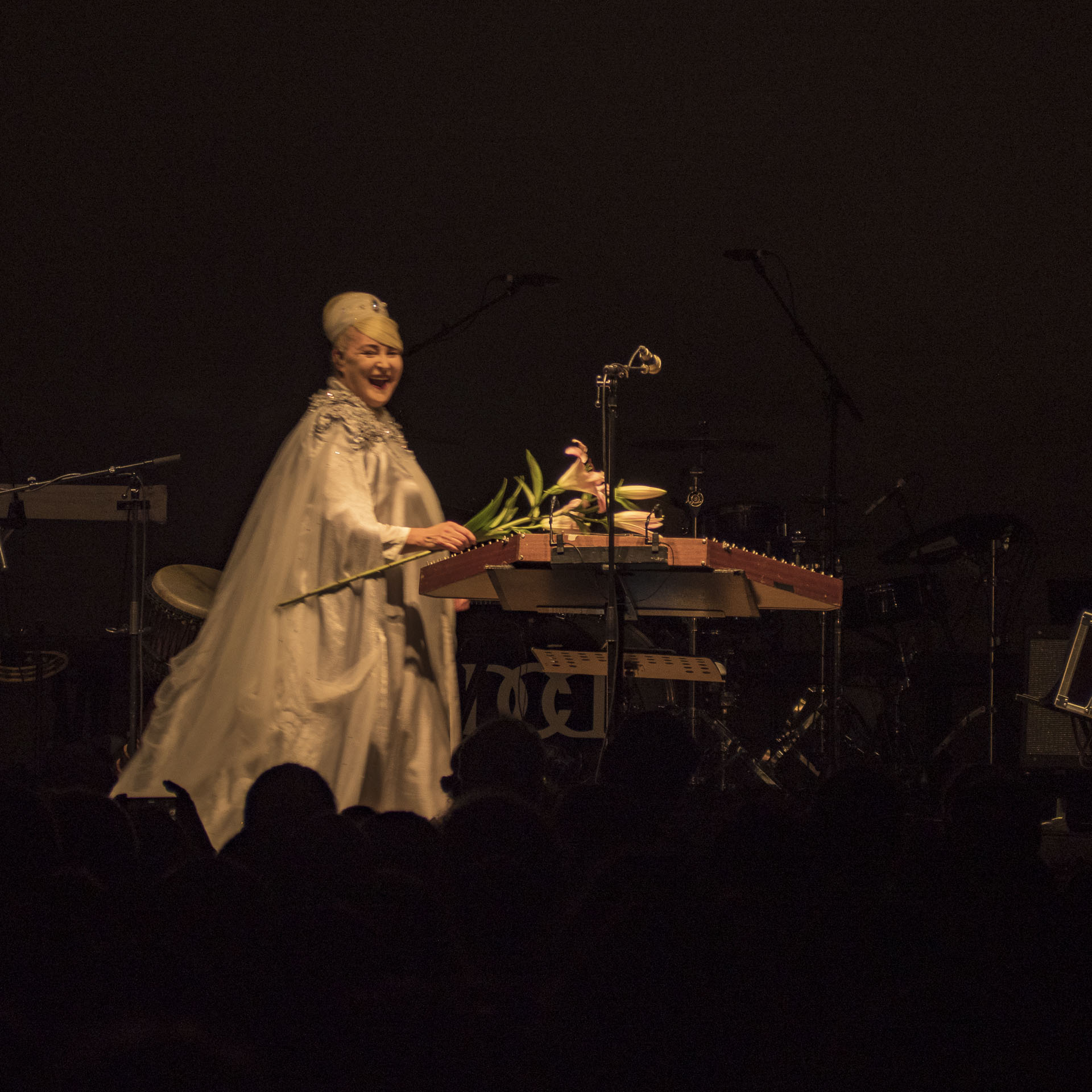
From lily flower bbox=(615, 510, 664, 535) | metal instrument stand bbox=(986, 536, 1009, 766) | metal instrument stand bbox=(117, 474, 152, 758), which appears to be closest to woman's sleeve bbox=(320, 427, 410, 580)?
lily flower bbox=(615, 510, 664, 535)

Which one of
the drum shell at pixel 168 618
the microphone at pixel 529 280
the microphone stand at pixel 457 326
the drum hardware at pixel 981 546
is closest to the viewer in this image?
the drum shell at pixel 168 618

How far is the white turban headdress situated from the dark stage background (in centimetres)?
152

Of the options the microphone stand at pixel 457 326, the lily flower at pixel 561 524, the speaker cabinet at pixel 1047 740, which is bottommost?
the speaker cabinet at pixel 1047 740

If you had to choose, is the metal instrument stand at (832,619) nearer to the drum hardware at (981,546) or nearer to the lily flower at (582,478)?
the drum hardware at (981,546)

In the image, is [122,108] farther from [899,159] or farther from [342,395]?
[899,159]

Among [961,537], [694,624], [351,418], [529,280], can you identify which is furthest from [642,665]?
[529,280]

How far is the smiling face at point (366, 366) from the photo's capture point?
3.18m

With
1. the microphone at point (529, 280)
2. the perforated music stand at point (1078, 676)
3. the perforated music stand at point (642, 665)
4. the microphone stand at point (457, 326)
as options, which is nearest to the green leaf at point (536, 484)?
the perforated music stand at point (642, 665)

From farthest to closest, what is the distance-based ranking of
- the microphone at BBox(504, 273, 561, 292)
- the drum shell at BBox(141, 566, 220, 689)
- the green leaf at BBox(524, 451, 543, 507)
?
the microphone at BBox(504, 273, 561, 292), the drum shell at BBox(141, 566, 220, 689), the green leaf at BBox(524, 451, 543, 507)

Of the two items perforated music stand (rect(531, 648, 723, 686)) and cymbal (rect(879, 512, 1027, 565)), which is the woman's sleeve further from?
cymbal (rect(879, 512, 1027, 565))

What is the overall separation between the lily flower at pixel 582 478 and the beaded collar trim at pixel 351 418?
0.63 meters

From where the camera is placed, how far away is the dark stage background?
5.27 metres

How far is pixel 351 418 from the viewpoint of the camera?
10.3 ft

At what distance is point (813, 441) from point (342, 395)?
4.25m
